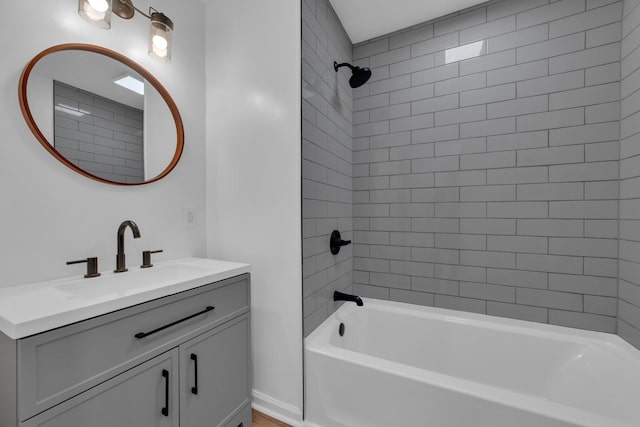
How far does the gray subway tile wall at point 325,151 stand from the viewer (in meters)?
1.60

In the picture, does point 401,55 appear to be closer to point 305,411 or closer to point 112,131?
point 112,131

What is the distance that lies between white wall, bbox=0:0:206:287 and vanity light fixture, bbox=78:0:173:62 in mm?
182

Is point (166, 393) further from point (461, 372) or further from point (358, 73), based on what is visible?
point (358, 73)

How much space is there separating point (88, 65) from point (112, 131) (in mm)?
315

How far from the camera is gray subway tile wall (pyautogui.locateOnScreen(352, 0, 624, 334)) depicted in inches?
60.6

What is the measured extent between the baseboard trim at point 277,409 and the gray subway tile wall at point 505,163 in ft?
3.35

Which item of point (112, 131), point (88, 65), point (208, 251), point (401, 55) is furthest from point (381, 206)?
point (88, 65)

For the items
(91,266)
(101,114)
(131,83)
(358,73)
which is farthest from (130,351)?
(358,73)

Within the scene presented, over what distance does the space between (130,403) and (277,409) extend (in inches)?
36.0

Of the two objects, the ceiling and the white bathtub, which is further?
the ceiling

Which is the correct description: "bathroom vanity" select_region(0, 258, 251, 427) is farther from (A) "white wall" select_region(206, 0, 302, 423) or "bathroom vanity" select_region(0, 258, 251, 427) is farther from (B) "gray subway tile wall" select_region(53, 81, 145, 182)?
(B) "gray subway tile wall" select_region(53, 81, 145, 182)

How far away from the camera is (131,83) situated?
1.49 m

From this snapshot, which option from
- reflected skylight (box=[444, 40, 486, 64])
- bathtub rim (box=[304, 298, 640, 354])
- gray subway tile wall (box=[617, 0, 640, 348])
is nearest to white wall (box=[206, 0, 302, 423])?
bathtub rim (box=[304, 298, 640, 354])

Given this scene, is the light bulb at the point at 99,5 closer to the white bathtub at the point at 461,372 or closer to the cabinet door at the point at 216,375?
the cabinet door at the point at 216,375
